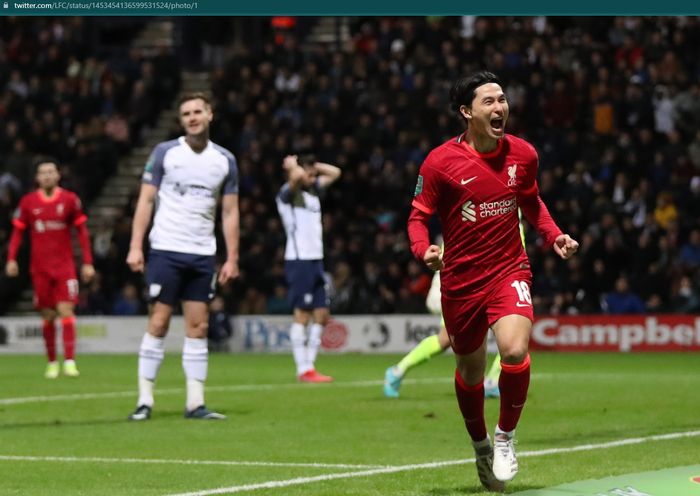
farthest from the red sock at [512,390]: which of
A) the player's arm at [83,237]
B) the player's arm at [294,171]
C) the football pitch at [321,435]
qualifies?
the player's arm at [83,237]

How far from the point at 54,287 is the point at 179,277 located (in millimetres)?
6614

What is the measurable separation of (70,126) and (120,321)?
6455 mm

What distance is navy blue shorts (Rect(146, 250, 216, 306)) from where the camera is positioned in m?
12.4

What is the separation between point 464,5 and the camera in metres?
11.6

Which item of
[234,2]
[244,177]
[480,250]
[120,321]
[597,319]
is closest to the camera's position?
[480,250]

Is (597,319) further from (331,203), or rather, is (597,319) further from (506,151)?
(506,151)

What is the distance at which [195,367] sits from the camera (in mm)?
12562

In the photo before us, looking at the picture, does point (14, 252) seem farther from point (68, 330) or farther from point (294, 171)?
point (294, 171)

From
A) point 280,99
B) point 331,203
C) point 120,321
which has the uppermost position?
point 280,99

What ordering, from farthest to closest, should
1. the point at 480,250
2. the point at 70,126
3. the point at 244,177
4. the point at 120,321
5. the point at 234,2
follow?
the point at 70,126 → the point at 244,177 → the point at 120,321 → the point at 234,2 → the point at 480,250

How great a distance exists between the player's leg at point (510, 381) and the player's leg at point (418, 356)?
582cm

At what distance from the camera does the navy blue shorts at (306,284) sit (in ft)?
57.6

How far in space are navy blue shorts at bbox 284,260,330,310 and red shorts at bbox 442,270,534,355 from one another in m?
9.24

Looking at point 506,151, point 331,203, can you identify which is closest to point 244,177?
point 331,203
